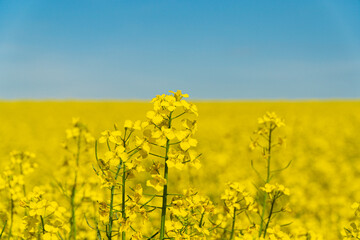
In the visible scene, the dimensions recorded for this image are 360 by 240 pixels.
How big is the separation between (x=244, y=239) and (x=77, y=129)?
2.02 metres

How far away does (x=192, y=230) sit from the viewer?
2.22m

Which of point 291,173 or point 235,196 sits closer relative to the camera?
point 235,196

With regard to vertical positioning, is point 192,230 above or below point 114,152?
below

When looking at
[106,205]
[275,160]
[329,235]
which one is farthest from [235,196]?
[275,160]

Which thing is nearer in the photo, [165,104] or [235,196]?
[165,104]

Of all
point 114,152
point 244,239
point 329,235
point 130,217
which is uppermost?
point 114,152

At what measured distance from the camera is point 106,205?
2.04 m

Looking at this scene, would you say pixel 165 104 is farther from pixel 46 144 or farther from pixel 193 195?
pixel 46 144

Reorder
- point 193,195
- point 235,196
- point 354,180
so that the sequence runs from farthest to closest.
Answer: point 354,180
point 235,196
point 193,195

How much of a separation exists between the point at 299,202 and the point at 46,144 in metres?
7.83

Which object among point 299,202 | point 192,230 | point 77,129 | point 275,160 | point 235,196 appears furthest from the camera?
point 275,160

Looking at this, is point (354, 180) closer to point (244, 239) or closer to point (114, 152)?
point (244, 239)

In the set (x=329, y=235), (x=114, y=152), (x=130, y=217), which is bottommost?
(x=329, y=235)

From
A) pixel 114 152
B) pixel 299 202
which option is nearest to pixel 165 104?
pixel 114 152
